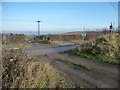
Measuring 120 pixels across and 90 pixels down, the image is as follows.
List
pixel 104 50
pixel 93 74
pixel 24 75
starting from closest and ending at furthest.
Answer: pixel 24 75, pixel 93 74, pixel 104 50

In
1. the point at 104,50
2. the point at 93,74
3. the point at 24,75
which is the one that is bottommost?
the point at 93,74

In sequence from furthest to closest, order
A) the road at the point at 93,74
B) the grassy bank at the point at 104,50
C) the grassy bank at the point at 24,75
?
1. the grassy bank at the point at 104,50
2. the road at the point at 93,74
3. the grassy bank at the point at 24,75

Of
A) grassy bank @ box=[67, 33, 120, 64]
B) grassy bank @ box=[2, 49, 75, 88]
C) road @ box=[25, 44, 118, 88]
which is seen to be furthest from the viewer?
grassy bank @ box=[67, 33, 120, 64]

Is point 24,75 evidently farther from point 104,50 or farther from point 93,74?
point 104,50

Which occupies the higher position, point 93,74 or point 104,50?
point 104,50

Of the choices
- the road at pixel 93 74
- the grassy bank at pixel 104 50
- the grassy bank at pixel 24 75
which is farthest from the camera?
the grassy bank at pixel 104 50

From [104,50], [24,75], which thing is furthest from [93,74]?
[104,50]

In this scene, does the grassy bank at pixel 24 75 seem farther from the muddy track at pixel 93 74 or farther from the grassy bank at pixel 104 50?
the grassy bank at pixel 104 50

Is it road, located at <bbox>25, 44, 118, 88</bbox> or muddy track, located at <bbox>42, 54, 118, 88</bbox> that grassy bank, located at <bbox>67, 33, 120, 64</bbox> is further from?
muddy track, located at <bbox>42, 54, 118, 88</bbox>

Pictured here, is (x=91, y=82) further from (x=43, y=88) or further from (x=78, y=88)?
(x=43, y=88)

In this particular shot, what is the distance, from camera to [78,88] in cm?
860

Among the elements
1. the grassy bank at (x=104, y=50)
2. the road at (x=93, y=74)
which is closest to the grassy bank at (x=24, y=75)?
the road at (x=93, y=74)

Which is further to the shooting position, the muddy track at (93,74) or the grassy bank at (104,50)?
the grassy bank at (104,50)

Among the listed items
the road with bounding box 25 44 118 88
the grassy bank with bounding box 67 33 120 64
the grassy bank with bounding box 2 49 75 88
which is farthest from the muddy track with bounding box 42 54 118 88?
the grassy bank with bounding box 67 33 120 64
